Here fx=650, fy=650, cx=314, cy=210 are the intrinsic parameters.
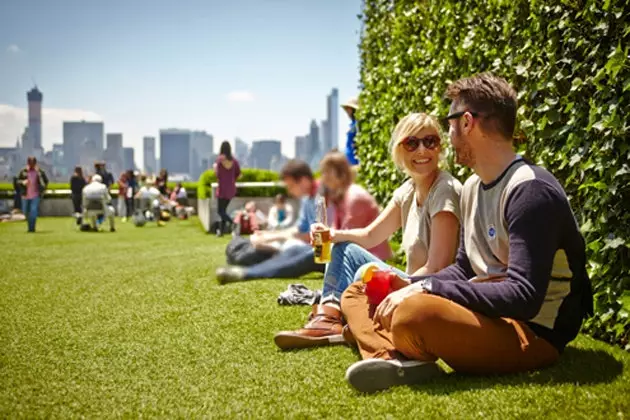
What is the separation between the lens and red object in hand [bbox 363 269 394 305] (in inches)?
130

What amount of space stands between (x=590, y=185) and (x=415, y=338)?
4.89 feet

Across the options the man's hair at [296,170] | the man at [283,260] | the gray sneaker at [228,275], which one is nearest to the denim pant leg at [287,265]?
the man at [283,260]

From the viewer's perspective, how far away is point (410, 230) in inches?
153

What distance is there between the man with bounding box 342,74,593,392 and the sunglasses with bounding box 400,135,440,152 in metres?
0.61

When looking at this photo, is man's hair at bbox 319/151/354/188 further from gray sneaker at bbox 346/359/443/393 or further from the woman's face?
gray sneaker at bbox 346/359/443/393

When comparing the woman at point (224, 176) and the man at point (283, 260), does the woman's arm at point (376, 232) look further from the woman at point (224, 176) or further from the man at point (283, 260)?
the woman at point (224, 176)

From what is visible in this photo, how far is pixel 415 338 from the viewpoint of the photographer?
9.71ft

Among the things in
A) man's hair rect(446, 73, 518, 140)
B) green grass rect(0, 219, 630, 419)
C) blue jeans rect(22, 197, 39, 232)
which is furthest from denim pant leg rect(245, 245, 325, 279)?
blue jeans rect(22, 197, 39, 232)

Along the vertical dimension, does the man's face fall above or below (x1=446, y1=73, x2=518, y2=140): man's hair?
below

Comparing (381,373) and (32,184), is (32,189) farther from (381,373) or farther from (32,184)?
(381,373)

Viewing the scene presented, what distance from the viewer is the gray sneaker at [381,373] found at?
10.00 feet

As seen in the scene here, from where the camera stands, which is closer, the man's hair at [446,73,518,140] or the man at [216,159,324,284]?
the man's hair at [446,73,518,140]

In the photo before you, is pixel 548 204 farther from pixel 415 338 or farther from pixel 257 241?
pixel 257 241

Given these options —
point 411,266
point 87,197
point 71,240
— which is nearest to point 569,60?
point 411,266
